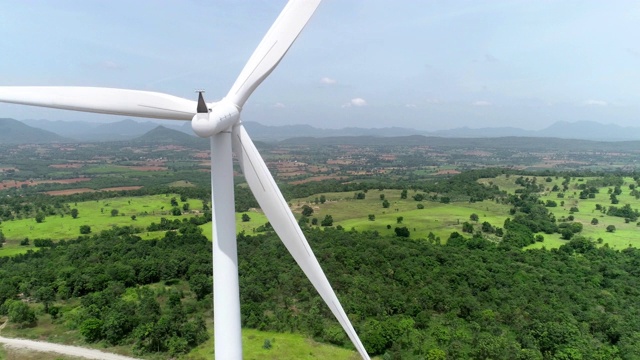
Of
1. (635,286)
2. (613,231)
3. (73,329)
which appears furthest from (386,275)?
(613,231)

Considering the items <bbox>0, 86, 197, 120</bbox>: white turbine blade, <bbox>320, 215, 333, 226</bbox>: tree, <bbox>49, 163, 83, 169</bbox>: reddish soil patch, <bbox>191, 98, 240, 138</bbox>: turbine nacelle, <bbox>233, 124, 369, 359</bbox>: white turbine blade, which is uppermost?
<bbox>0, 86, 197, 120</bbox>: white turbine blade

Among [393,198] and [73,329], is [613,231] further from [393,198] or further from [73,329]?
[73,329]

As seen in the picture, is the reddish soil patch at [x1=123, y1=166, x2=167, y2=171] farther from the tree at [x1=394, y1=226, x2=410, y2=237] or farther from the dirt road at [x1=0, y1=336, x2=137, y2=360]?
the dirt road at [x1=0, y1=336, x2=137, y2=360]

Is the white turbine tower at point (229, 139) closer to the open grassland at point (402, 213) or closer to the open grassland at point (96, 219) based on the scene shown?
the open grassland at point (402, 213)

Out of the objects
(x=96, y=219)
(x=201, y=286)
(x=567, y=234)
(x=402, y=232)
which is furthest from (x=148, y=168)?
(x=567, y=234)

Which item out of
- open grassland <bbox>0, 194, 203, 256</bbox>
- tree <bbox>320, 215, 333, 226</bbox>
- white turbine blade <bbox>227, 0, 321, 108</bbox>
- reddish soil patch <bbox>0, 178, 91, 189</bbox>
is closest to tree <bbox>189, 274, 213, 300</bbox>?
white turbine blade <bbox>227, 0, 321, 108</bbox>

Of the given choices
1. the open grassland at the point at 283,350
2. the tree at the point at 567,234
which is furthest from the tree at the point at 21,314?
the tree at the point at 567,234
